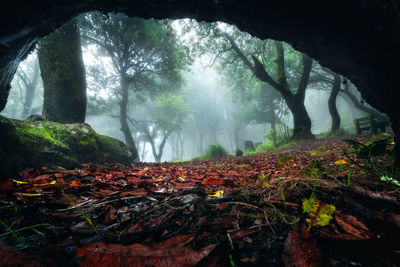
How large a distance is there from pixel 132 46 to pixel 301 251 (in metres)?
15.0

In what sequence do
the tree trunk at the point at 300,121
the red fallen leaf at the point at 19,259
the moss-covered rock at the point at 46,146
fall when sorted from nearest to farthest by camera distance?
1. the red fallen leaf at the point at 19,259
2. the moss-covered rock at the point at 46,146
3. the tree trunk at the point at 300,121

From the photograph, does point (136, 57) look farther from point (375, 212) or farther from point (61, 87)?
point (375, 212)

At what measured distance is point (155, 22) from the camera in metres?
11.7

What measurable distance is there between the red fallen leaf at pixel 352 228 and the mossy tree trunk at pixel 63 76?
20.9 feet

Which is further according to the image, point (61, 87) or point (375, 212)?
point (61, 87)

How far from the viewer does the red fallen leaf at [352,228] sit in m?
0.69

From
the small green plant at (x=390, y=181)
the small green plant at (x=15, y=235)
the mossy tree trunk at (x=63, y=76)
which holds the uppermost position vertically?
the mossy tree trunk at (x=63, y=76)

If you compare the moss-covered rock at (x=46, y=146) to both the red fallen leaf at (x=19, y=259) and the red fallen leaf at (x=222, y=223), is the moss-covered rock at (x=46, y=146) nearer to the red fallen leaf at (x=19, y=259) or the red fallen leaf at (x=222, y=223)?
the red fallen leaf at (x=19, y=259)

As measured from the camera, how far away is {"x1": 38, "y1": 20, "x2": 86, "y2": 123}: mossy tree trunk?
4938 millimetres

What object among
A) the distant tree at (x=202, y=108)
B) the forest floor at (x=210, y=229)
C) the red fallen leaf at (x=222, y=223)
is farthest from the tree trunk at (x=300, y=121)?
the distant tree at (x=202, y=108)

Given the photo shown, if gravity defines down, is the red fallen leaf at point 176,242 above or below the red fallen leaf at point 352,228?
above

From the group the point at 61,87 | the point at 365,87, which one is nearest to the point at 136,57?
the point at 61,87

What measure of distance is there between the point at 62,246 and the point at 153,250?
0.38 meters

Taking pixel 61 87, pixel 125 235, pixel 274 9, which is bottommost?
pixel 125 235
